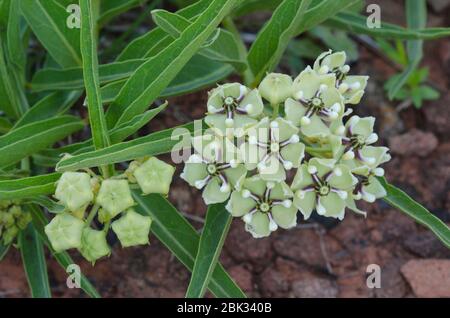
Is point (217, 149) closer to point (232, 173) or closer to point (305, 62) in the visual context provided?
point (232, 173)

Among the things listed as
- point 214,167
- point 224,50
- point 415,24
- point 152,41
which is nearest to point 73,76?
point 152,41

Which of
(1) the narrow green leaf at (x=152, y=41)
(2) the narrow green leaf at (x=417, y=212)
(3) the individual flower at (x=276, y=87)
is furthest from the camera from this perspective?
(1) the narrow green leaf at (x=152, y=41)

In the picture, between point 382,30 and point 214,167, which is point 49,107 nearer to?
point 214,167

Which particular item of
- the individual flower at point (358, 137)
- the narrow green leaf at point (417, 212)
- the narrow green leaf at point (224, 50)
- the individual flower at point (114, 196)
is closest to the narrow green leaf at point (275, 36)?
the narrow green leaf at point (224, 50)

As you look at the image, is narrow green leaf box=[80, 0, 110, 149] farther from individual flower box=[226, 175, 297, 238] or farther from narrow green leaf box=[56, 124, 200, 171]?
individual flower box=[226, 175, 297, 238]

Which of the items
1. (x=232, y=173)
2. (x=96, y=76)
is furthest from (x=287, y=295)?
(x=96, y=76)

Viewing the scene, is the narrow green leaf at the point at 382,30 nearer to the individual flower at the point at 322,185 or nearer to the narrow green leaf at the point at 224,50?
the narrow green leaf at the point at 224,50

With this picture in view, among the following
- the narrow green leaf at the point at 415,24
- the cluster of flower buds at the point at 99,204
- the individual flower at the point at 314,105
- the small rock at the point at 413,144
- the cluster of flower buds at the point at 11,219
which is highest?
the narrow green leaf at the point at 415,24
